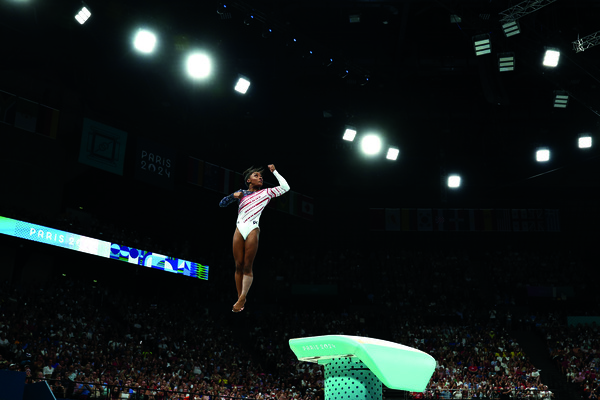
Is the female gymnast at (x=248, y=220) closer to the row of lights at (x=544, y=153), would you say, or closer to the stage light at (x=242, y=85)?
the stage light at (x=242, y=85)

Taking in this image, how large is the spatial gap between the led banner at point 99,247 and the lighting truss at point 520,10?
16488 mm

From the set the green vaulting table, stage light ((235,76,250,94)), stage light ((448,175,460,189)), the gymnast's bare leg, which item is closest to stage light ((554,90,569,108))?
stage light ((448,175,460,189))

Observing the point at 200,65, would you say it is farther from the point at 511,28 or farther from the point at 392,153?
the point at 392,153

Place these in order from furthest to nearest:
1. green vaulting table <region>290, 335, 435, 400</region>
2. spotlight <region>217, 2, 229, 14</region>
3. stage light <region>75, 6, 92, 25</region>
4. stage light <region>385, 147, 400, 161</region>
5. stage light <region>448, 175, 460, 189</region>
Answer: stage light <region>448, 175, 460, 189</region> < stage light <region>385, 147, 400, 161</region> < stage light <region>75, 6, 92, 25</region> < spotlight <region>217, 2, 229, 14</region> < green vaulting table <region>290, 335, 435, 400</region>

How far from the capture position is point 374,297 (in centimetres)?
3036

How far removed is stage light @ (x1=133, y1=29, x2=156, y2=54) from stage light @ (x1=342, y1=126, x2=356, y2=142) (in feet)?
24.6

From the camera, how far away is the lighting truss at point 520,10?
46.5ft

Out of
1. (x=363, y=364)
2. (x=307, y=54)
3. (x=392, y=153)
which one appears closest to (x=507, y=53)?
(x=307, y=54)

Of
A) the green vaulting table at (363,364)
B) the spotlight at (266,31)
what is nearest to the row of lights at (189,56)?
the spotlight at (266,31)

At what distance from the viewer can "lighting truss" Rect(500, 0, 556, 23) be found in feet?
46.5

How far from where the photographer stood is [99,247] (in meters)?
22.7

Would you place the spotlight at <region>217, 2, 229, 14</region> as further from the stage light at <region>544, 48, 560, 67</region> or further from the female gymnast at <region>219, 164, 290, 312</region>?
the female gymnast at <region>219, 164, 290, 312</region>

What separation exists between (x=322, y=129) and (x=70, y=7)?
434 inches

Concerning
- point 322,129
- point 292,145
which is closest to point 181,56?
point 322,129
